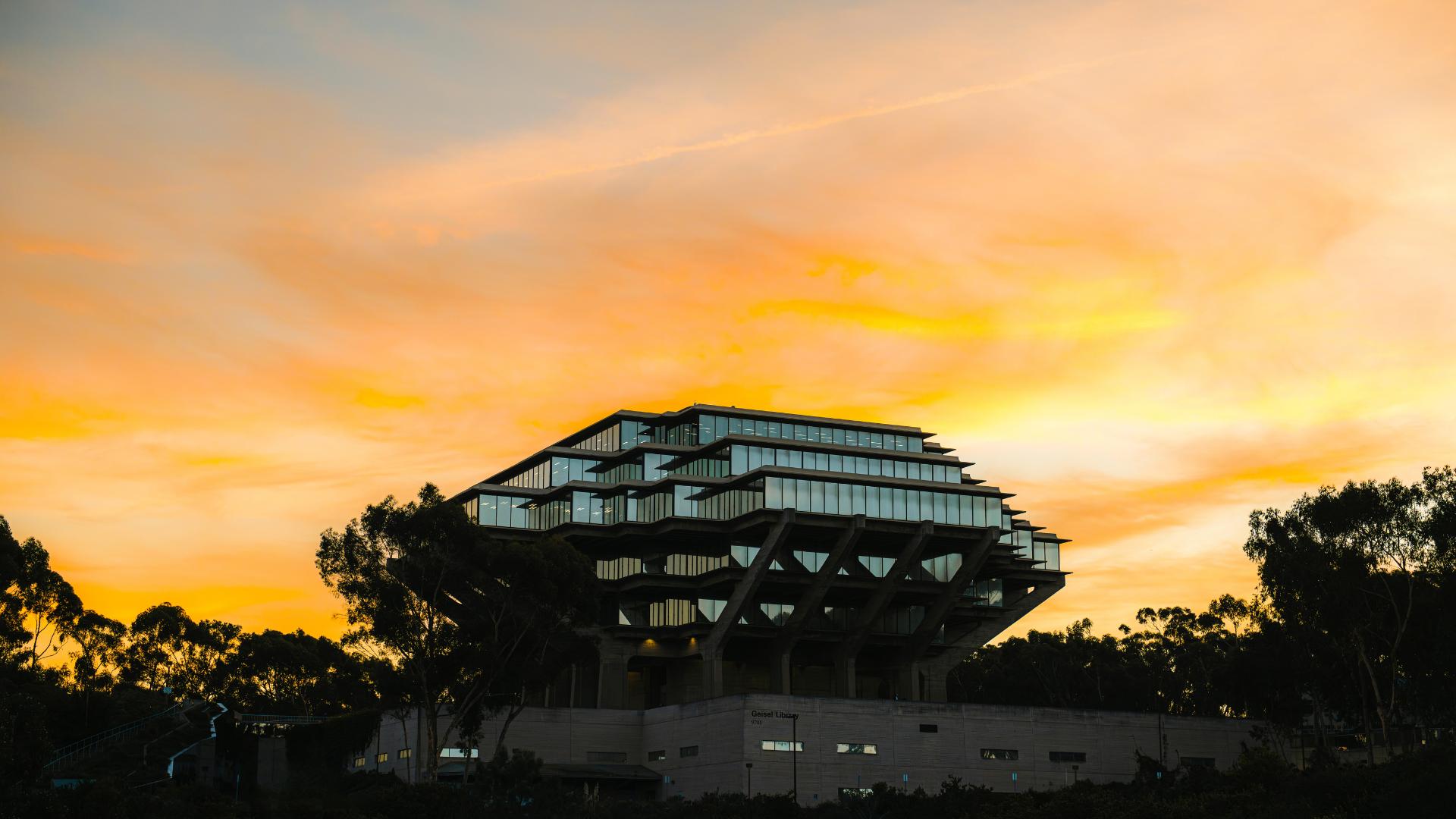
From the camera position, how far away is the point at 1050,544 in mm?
137125

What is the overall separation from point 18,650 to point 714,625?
7384cm

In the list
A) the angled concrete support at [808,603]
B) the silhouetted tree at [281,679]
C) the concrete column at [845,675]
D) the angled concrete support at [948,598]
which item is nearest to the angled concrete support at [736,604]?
the angled concrete support at [808,603]

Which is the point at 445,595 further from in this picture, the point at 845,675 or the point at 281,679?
the point at 281,679

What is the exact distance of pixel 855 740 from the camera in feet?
350

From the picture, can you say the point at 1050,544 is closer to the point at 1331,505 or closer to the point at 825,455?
the point at 825,455

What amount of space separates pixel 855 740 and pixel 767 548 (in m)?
17.3

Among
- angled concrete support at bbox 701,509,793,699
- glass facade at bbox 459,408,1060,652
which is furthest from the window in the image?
glass facade at bbox 459,408,1060,652

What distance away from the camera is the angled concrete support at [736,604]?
374ft

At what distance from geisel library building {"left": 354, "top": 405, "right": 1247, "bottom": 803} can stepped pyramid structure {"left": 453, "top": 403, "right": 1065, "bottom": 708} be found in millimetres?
202

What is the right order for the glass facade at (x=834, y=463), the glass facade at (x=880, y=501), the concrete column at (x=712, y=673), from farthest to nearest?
the glass facade at (x=834, y=463) < the concrete column at (x=712, y=673) < the glass facade at (x=880, y=501)

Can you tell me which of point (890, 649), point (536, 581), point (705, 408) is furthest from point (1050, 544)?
point (536, 581)

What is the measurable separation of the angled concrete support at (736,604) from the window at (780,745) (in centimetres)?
1074

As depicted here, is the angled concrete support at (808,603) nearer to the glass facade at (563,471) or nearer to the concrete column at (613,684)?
the concrete column at (613,684)

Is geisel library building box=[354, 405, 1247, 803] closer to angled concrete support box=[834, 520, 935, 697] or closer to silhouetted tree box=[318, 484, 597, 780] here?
angled concrete support box=[834, 520, 935, 697]
